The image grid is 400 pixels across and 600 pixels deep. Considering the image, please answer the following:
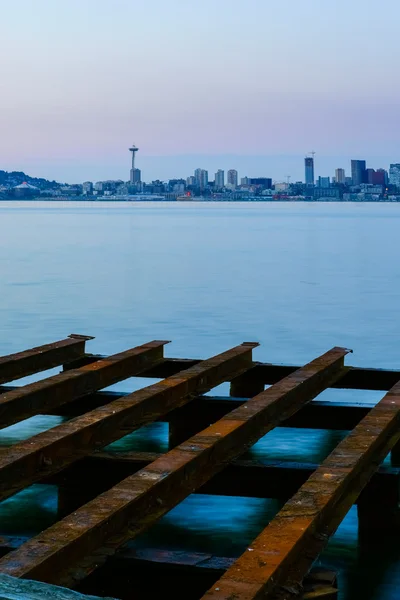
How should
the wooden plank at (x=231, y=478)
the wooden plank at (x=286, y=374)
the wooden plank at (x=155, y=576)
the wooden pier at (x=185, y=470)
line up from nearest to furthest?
1. the wooden pier at (x=185, y=470)
2. the wooden plank at (x=155, y=576)
3. the wooden plank at (x=231, y=478)
4. the wooden plank at (x=286, y=374)

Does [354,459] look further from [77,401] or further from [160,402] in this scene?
[77,401]

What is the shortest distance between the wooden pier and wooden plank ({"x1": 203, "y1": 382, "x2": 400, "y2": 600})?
0.03 feet

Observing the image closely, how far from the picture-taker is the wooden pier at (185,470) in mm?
5164

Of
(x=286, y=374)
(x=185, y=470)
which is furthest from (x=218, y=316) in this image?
(x=185, y=470)

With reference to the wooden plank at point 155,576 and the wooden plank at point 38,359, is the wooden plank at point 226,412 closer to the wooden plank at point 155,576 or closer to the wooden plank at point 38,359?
the wooden plank at point 38,359

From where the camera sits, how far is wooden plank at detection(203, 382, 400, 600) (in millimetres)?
4785

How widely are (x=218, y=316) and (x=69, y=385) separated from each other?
14692 mm

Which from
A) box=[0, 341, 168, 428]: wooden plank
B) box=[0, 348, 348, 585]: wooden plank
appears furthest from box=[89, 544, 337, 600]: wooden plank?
box=[0, 341, 168, 428]: wooden plank

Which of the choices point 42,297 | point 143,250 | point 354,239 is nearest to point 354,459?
point 42,297

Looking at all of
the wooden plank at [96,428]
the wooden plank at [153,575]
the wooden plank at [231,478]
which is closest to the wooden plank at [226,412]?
the wooden plank at [96,428]

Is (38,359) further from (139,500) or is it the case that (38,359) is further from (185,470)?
(139,500)

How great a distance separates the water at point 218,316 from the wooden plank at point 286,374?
634 millimetres

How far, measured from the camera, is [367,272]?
4044 cm

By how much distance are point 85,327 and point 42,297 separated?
7524mm
